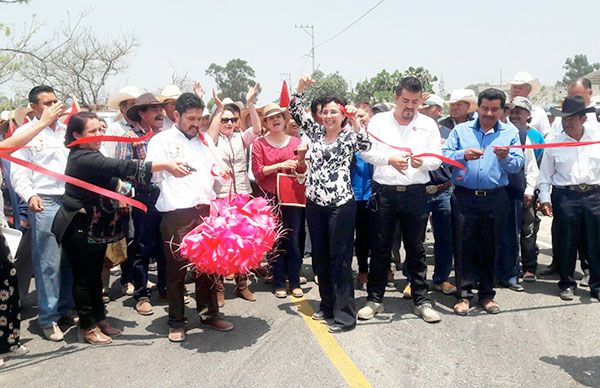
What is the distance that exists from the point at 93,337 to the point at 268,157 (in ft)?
8.32

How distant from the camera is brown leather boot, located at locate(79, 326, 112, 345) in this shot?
179 inches

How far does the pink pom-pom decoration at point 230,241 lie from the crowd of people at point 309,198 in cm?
26

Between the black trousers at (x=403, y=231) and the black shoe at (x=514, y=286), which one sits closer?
the black trousers at (x=403, y=231)

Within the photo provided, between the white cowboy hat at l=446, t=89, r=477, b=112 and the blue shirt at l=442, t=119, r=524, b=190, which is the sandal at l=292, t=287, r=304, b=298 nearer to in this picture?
the blue shirt at l=442, t=119, r=524, b=190

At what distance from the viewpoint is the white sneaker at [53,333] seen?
4617mm

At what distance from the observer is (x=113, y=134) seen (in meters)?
6.00

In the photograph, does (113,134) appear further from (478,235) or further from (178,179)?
(478,235)

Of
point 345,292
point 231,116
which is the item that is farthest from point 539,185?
point 231,116

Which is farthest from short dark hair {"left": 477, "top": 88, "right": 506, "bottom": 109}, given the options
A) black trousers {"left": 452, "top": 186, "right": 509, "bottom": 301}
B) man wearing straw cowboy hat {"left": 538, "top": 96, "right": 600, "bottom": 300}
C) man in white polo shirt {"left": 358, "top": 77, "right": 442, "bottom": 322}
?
man wearing straw cowboy hat {"left": 538, "top": 96, "right": 600, "bottom": 300}

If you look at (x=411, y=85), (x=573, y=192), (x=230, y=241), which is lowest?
(x=230, y=241)

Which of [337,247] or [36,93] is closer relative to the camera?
[337,247]

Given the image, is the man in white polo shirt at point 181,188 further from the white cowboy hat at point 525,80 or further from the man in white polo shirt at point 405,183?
the white cowboy hat at point 525,80

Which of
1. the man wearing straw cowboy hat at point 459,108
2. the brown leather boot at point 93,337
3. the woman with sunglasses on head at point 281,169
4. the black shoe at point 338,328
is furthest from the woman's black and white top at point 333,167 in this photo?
the man wearing straw cowboy hat at point 459,108

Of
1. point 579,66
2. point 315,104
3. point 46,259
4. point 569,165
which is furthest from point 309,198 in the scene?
point 579,66
